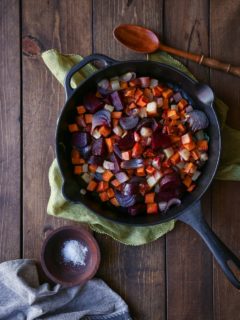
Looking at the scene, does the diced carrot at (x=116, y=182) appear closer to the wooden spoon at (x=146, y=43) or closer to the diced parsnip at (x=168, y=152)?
the diced parsnip at (x=168, y=152)

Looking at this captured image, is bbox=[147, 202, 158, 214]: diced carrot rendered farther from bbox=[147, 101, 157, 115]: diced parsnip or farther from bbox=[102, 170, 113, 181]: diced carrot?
bbox=[147, 101, 157, 115]: diced parsnip

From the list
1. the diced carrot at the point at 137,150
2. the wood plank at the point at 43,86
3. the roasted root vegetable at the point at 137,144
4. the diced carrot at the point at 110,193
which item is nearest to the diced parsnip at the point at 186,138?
the roasted root vegetable at the point at 137,144

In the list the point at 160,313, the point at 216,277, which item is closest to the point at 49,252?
the point at 160,313

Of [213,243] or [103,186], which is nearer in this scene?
[213,243]


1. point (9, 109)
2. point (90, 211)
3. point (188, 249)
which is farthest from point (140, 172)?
point (9, 109)

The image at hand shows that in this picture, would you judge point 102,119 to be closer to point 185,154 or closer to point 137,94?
point 137,94

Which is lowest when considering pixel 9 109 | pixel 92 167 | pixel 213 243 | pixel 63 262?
pixel 63 262

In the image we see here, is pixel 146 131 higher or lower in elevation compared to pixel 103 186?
higher

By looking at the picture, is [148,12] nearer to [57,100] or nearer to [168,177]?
[57,100]
